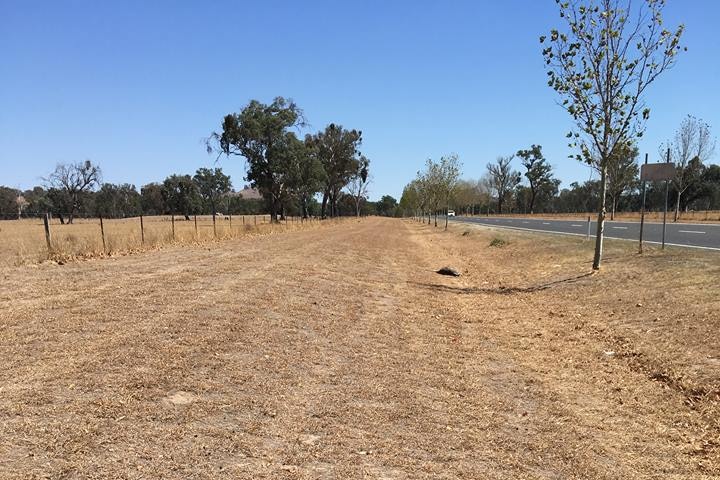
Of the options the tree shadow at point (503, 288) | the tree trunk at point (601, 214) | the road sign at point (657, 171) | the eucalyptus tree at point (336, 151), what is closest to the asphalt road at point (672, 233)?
the road sign at point (657, 171)

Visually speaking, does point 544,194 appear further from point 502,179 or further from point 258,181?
point 258,181

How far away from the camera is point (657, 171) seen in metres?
13.2

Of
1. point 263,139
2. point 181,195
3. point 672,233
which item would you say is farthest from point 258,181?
point 181,195

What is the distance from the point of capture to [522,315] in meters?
9.66

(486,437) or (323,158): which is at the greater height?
(323,158)

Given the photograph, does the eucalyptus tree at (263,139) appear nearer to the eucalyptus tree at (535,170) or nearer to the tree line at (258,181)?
the tree line at (258,181)

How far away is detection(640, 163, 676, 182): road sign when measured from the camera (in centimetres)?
1305

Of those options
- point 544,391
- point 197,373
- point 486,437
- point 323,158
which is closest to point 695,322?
point 544,391

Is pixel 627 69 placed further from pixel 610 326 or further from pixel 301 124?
pixel 301 124

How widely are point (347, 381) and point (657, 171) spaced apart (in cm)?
1144

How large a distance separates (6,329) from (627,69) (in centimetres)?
1281

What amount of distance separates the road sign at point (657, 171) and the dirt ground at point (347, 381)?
3.20m

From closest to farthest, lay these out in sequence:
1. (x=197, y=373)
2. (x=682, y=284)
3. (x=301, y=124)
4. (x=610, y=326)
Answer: (x=197, y=373) → (x=610, y=326) → (x=682, y=284) → (x=301, y=124)

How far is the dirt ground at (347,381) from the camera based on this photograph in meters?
3.74
